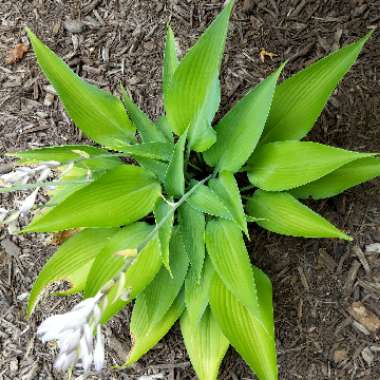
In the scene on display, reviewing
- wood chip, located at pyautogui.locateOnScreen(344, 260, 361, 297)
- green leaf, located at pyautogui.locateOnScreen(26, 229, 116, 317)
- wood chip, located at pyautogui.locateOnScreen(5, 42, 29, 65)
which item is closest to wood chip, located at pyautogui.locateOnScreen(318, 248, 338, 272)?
wood chip, located at pyautogui.locateOnScreen(344, 260, 361, 297)

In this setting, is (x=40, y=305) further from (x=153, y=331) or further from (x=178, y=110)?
(x=178, y=110)

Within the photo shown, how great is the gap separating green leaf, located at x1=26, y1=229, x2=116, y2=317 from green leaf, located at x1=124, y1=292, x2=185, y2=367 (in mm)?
239

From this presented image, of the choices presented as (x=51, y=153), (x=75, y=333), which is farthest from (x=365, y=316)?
(x=75, y=333)

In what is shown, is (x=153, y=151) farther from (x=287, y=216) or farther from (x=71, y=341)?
(x=71, y=341)

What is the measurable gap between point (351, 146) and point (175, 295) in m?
0.90

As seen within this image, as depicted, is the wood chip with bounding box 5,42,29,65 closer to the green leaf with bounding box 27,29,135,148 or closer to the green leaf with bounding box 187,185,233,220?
the green leaf with bounding box 27,29,135,148

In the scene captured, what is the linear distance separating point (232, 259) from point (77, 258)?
58cm

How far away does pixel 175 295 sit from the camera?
1863 mm

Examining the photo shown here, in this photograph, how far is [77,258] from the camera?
1892mm

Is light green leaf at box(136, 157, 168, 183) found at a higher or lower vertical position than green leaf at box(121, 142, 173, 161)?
lower

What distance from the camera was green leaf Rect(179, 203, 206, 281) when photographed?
5.71 ft

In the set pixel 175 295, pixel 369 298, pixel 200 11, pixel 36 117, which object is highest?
pixel 200 11

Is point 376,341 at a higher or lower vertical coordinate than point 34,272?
lower

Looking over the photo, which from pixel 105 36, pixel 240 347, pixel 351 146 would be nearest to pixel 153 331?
pixel 240 347
